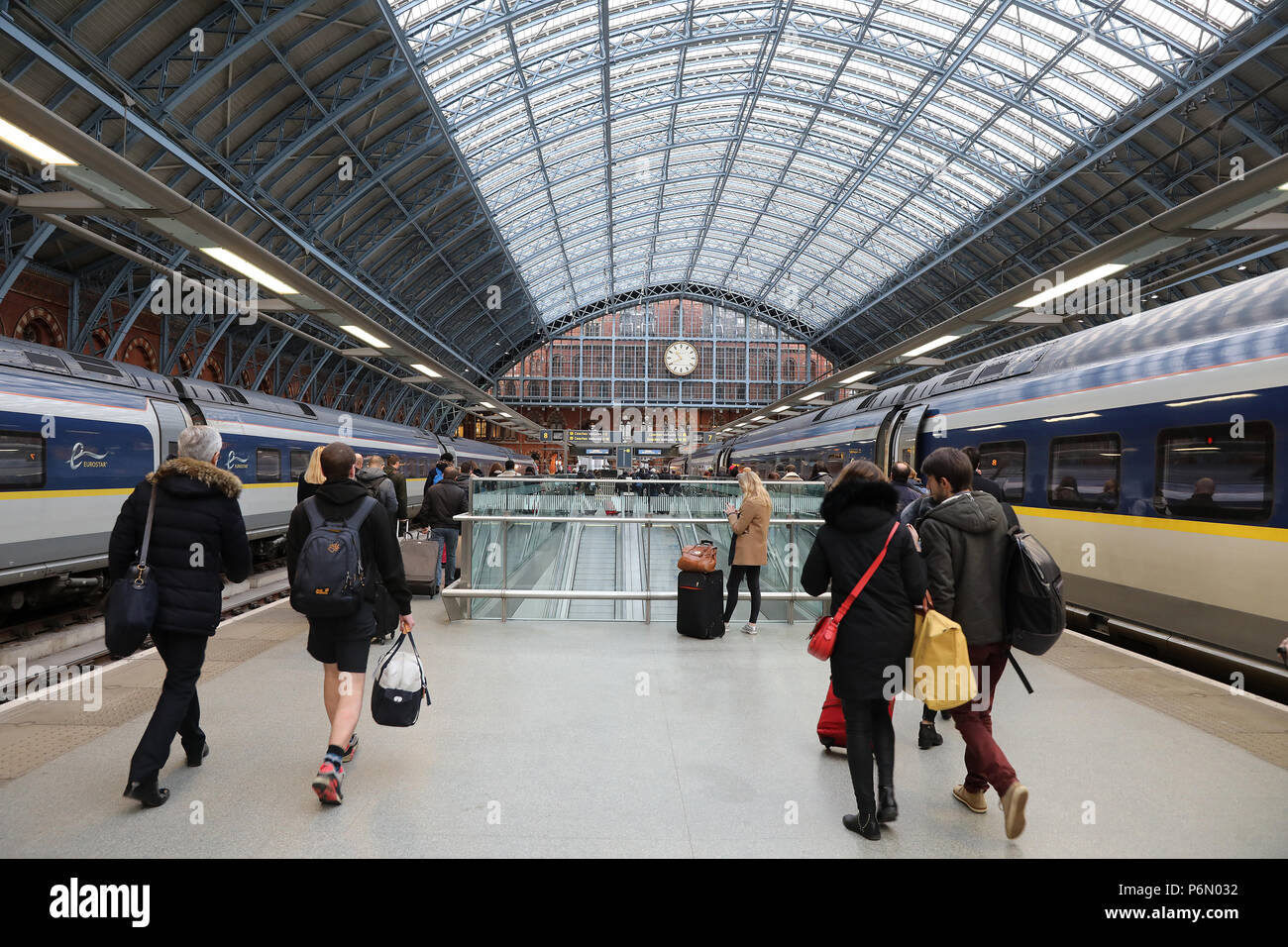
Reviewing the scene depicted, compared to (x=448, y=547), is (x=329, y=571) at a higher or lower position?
higher

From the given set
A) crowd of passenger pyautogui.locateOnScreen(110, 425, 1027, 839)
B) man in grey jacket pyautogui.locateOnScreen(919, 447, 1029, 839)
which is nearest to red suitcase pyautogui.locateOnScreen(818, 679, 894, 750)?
crowd of passenger pyautogui.locateOnScreen(110, 425, 1027, 839)

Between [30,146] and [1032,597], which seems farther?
[30,146]

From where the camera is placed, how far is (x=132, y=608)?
3600 millimetres

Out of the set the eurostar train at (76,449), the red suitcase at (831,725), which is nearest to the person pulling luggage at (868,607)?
the red suitcase at (831,725)

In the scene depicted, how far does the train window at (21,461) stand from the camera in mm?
8273

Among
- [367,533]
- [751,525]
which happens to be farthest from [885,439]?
[367,533]

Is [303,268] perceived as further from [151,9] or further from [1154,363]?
[1154,363]

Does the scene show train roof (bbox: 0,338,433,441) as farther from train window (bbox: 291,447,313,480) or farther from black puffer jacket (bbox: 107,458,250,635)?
black puffer jacket (bbox: 107,458,250,635)

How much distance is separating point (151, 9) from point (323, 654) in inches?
675

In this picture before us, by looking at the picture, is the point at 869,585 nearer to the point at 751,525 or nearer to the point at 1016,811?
the point at 1016,811

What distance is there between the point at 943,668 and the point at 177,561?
13.4 ft

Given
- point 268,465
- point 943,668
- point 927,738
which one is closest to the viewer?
point 943,668
